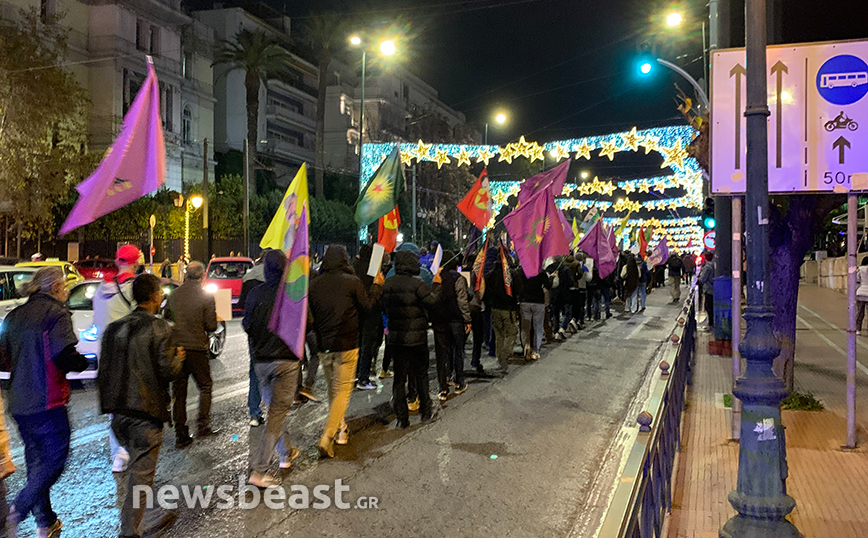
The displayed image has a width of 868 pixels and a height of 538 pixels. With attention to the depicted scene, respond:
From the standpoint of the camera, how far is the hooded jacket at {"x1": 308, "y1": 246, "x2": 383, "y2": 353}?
708 centimetres

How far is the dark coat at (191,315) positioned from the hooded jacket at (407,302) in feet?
5.91

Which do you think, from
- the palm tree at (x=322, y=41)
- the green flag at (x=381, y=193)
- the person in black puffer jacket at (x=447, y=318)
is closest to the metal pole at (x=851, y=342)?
the person in black puffer jacket at (x=447, y=318)

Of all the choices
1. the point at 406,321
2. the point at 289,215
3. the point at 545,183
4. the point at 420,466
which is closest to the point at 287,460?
the point at 420,466

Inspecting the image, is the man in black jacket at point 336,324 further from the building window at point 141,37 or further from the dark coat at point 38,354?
the building window at point 141,37

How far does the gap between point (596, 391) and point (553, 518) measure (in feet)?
17.5

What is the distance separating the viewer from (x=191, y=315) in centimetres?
743

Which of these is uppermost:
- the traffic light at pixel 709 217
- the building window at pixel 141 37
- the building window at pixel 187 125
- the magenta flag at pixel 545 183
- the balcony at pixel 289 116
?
the building window at pixel 141 37

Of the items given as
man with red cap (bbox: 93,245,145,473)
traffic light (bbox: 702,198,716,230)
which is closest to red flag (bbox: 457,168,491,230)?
traffic light (bbox: 702,198,716,230)

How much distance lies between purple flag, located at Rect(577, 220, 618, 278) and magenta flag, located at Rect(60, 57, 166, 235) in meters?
12.5

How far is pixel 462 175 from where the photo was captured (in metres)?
52.8

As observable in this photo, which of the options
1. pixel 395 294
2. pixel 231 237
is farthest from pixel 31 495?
pixel 231 237

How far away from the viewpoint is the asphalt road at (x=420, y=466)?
5.34 metres

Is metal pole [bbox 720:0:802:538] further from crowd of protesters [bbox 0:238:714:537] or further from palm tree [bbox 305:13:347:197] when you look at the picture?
palm tree [bbox 305:13:347:197]

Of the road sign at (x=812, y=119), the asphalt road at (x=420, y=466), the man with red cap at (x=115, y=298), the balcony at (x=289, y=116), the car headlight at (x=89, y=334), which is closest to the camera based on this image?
the asphalt road at (x=420, y=466)
